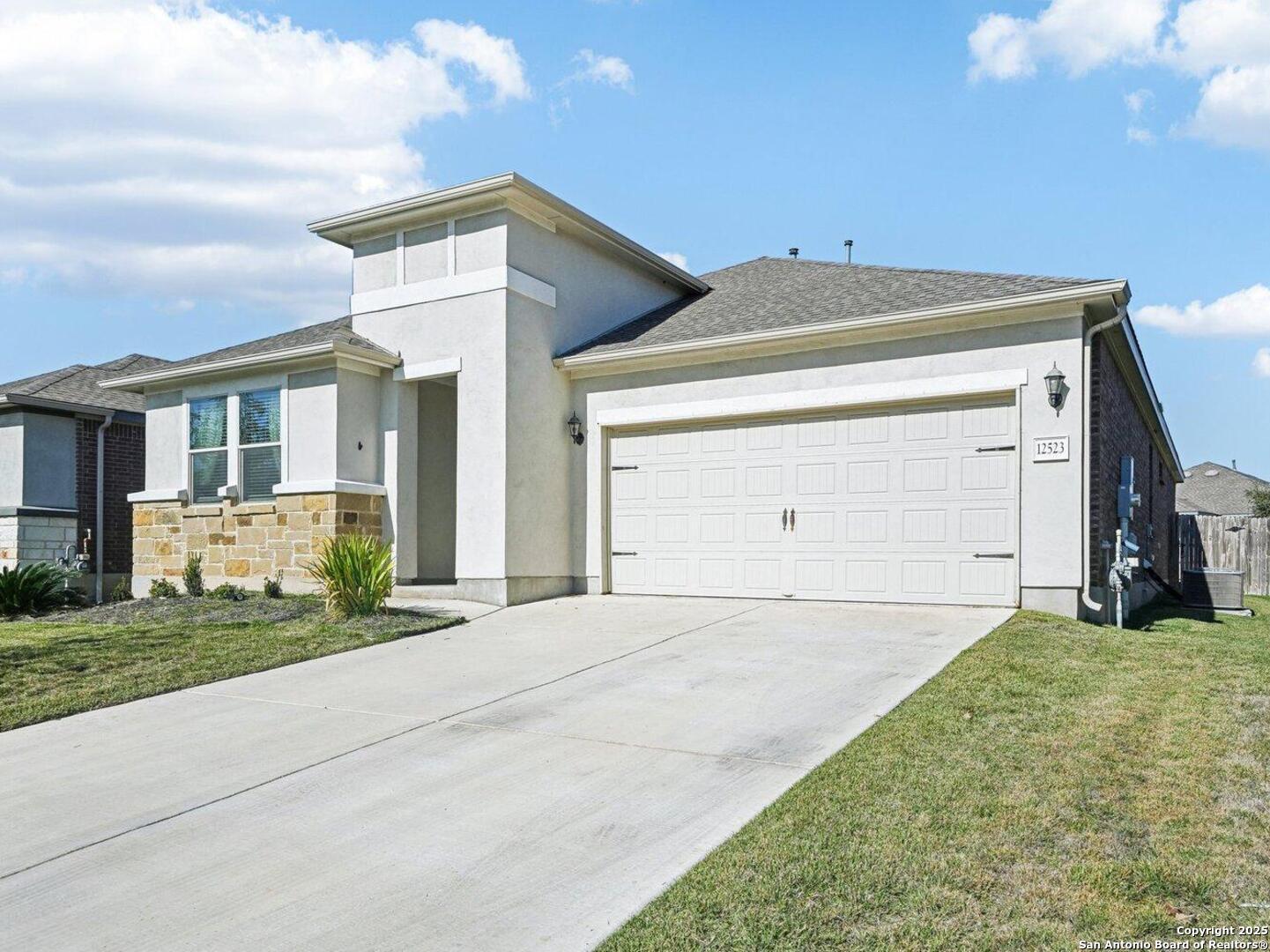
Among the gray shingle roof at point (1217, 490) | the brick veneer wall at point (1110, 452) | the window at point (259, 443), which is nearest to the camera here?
the brick veneer wall at point (1110, 452)

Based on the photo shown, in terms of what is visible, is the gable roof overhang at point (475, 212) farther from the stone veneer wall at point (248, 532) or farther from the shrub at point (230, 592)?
the shrub at point (230, 592)

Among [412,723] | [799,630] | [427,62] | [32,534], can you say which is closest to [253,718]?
[412,723]

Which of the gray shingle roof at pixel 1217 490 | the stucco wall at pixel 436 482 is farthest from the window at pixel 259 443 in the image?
the gray shingle roof at pixel 1217 490

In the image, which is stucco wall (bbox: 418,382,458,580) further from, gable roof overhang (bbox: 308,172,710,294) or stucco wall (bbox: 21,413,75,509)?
stucco wall (bbox: 21,413,75,509)

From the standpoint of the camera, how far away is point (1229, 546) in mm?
20391

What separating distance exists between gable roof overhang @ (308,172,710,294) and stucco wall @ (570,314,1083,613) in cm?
257

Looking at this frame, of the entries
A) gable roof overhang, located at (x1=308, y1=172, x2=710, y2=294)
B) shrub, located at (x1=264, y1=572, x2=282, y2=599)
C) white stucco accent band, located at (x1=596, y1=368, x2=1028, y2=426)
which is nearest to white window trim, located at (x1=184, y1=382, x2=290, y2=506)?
shrub, located at (x1=264, y1=572, x2=282, y2=599)

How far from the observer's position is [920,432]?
10914 millimetres

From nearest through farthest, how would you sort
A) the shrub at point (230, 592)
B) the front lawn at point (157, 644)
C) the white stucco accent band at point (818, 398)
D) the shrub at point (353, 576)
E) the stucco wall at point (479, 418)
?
the front lawn at point (157, 644), the white stucco accent band at point (818, 398), the shrub at point (353, 576), the stucco wall at point (479, 418), the shrub at point (230, 592)

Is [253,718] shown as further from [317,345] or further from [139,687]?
[317,345]

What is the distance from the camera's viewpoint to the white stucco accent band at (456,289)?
12477 millimetres

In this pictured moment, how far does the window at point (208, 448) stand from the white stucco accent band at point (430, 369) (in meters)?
3.05

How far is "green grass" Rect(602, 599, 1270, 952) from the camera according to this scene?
3.38m

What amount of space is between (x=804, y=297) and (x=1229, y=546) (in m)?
13.3
